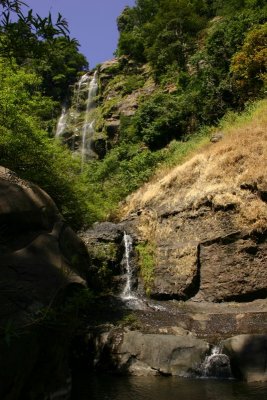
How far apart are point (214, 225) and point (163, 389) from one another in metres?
7.00

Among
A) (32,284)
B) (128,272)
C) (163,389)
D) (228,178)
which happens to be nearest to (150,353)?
(163,389)

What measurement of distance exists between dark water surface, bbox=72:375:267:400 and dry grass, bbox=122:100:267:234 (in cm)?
604

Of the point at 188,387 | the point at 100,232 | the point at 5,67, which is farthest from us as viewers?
the point at 100,232

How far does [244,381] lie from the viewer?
8859mm

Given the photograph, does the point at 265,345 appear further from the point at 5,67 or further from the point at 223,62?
the point at 223,62

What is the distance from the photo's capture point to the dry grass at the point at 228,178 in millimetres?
14211

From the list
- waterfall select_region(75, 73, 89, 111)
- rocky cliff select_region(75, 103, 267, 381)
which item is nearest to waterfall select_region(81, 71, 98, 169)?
waterfall select_region(75, 73, 89, 111)

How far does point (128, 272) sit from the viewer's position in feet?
51.2

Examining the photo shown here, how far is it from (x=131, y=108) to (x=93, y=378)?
1122 inches

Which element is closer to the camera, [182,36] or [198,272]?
[198,272]

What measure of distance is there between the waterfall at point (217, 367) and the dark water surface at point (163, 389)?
0.34m

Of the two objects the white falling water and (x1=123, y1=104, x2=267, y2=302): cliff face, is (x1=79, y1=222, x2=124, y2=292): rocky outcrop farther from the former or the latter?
the white falling water

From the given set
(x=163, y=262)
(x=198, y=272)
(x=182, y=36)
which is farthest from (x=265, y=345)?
(x=182, y=36)

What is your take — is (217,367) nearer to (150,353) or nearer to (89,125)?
(150,353)
